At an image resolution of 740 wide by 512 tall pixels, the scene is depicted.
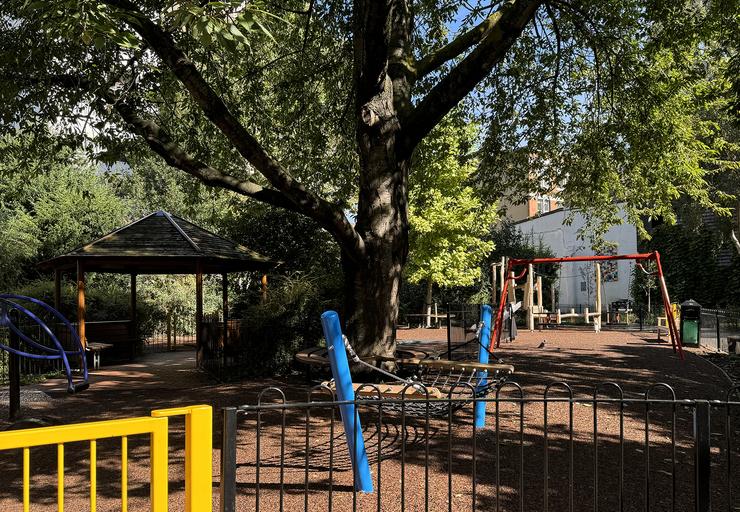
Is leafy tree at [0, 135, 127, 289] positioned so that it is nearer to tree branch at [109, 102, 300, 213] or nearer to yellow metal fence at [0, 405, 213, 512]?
tree branch at [109, 102, 300, 213]

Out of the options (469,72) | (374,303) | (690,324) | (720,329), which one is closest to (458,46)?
(469,72)

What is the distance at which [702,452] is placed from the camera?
3799 mm

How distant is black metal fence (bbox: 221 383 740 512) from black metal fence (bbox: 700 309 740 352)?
→ 669 centimetres

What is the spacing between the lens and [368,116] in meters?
8.23

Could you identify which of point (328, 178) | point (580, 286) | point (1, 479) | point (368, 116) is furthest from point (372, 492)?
point (580, 286)

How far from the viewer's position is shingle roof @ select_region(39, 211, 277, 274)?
13.8 metres

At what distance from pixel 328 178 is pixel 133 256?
4.63 meters

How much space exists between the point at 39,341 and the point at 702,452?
14.5 metres

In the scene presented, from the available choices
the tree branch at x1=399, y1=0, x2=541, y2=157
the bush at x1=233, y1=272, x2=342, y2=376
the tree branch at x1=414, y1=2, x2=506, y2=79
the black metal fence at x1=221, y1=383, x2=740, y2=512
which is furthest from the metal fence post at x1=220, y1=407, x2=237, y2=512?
the bush at x1=233, y1=272, x2=342, y2=376

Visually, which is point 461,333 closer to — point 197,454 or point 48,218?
point 197,454

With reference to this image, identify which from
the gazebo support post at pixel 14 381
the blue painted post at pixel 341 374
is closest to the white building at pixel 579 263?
the gazebo support post at pixel 14 381

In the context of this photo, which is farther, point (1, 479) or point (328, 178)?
point (328, 178)

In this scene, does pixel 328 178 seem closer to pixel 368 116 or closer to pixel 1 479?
pixel 368 116

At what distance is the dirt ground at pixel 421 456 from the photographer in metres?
4.89
